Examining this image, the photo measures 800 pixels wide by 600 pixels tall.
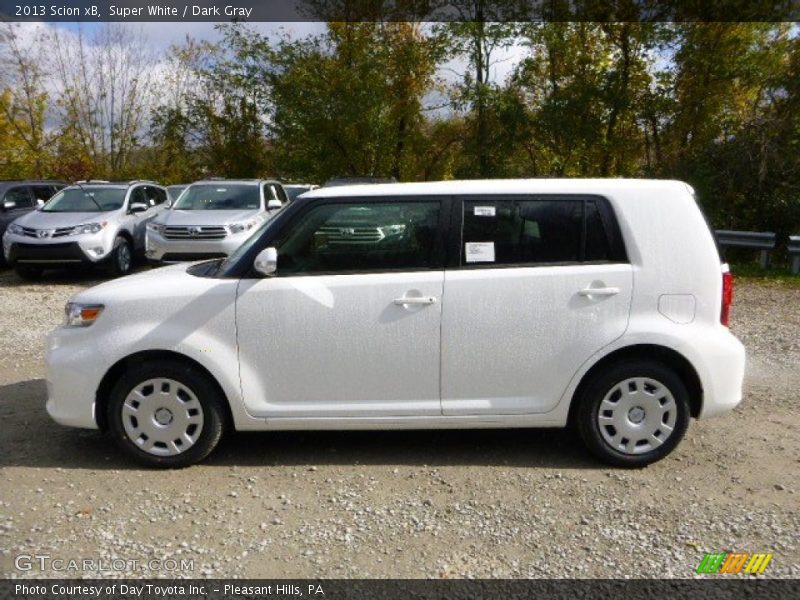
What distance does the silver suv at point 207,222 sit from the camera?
11078 mm

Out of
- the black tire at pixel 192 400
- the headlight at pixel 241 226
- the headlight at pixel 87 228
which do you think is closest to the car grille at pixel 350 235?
the black tire at pixel 192 400

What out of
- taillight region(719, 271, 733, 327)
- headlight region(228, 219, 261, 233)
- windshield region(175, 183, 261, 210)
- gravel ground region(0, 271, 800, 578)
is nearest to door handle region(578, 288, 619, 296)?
taillight region(719, 271, 733, 327)

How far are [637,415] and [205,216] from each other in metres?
9.13

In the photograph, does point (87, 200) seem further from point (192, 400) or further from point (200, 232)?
point (192, 400)

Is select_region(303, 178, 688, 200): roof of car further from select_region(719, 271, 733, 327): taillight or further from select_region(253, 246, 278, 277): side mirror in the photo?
select_region(719, 271, 733, 327): taillight

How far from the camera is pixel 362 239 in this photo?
161 inches

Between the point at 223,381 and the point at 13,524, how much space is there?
1285 mm

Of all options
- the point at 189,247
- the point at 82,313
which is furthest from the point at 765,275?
the point at 82,313

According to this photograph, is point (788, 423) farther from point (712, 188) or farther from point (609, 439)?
point (712, 188)

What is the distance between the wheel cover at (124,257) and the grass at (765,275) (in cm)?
1092

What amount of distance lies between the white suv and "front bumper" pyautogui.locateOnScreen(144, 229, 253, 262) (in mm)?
7035

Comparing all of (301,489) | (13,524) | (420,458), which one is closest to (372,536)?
(301,489)

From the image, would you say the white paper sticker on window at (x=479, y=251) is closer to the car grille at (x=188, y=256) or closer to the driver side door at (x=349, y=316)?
the driver side door at (x=349, y=316)

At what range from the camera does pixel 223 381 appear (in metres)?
4.00
